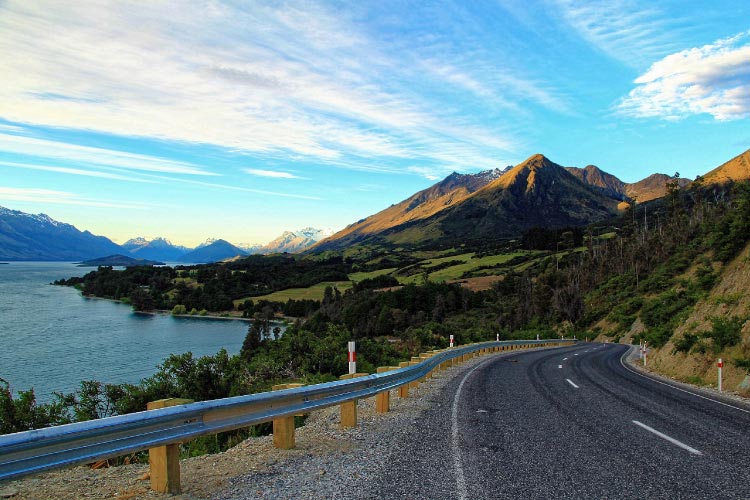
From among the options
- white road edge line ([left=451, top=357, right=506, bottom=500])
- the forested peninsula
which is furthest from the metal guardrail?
the forested peninsula

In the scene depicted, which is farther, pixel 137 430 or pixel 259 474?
pixel 259 474

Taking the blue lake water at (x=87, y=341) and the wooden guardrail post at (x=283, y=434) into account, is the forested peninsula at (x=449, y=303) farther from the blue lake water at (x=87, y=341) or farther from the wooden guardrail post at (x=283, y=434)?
the blue lake water at (x=87, y=341)

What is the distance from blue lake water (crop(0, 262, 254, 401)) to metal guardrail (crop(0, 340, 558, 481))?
40.8 metres

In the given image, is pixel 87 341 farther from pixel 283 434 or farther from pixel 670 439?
pixel 670 439

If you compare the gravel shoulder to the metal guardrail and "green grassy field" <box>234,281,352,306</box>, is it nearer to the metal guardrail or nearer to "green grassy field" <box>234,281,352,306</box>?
the metal guardrail

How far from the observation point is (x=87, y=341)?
237ft

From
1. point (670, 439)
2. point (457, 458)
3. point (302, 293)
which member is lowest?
point (302, 293)

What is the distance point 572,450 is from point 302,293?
148m

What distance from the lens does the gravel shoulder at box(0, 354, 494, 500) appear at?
5.31 m

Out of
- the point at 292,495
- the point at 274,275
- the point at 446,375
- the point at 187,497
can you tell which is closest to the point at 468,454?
the point at 292,495

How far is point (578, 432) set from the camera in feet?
28.1

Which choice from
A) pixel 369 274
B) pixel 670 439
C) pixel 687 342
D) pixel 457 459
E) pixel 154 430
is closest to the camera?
pixel 154 430

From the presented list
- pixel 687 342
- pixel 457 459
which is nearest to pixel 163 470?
pixel 457 459

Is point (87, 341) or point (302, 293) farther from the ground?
point (302, 293)
